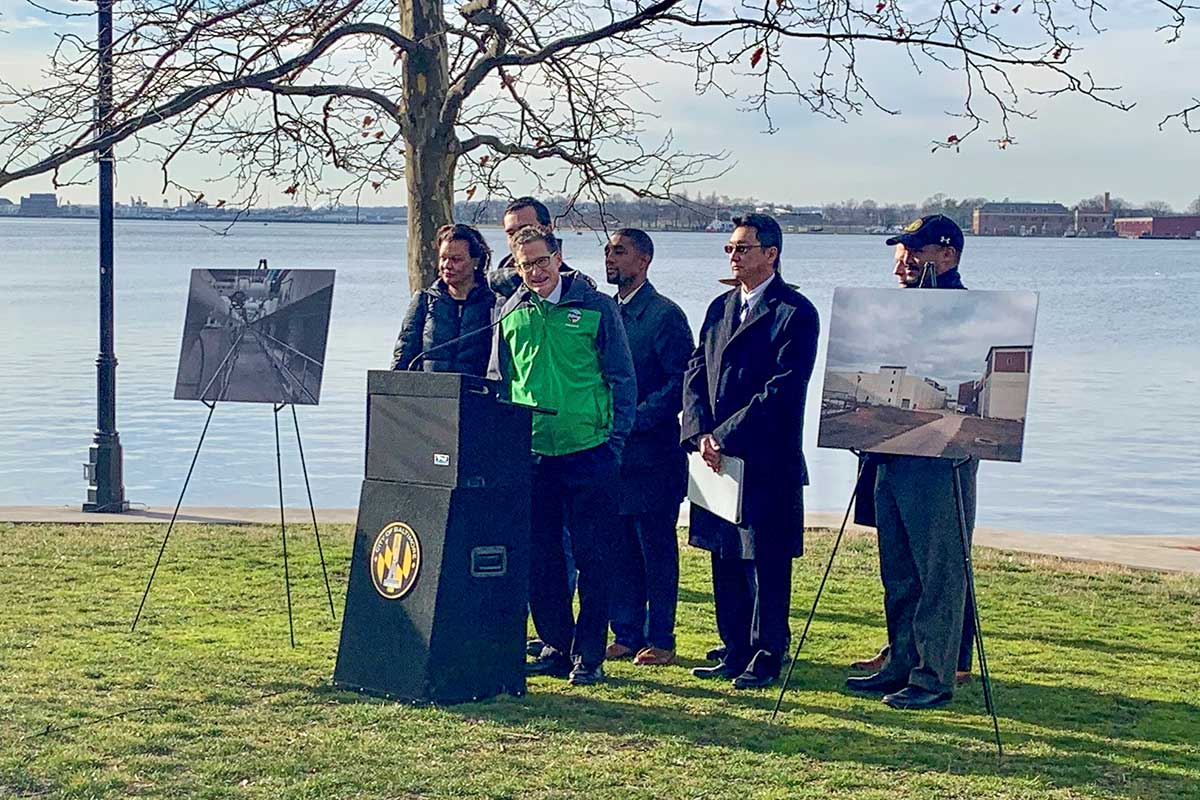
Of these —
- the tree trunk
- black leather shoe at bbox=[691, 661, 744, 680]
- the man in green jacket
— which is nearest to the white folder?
the man in green jacket

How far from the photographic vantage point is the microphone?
7.59 metres

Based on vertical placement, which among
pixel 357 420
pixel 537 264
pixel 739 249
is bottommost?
pixel 357 420

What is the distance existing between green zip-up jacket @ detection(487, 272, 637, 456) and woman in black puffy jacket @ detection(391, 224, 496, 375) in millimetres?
574

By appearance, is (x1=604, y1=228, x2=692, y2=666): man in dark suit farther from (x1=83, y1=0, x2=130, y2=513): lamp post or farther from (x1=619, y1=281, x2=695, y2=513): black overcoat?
(x1=83, y1=0, x2=130, y2=513): lamp post

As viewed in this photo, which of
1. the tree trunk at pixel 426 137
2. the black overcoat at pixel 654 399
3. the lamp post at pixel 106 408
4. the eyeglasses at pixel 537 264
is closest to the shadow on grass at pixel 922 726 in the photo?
the black overcoat at pixel 654 399

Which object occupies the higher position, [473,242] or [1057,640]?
[473,242]

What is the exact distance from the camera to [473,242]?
26.4ft

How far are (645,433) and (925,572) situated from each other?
164 centimetres

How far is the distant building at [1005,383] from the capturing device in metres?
6.74

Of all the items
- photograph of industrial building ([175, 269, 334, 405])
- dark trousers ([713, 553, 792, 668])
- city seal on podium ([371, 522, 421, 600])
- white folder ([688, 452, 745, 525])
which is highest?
photograph of industrial building ([175, 269, 334, 405])

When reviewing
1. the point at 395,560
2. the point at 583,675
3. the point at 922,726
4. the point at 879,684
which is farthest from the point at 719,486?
the point at 395,560

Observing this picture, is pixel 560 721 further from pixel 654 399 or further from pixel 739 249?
pixel 739 249

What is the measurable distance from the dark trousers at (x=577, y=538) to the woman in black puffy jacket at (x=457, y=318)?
30.9 inches

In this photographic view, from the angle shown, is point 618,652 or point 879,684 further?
point 618,652
